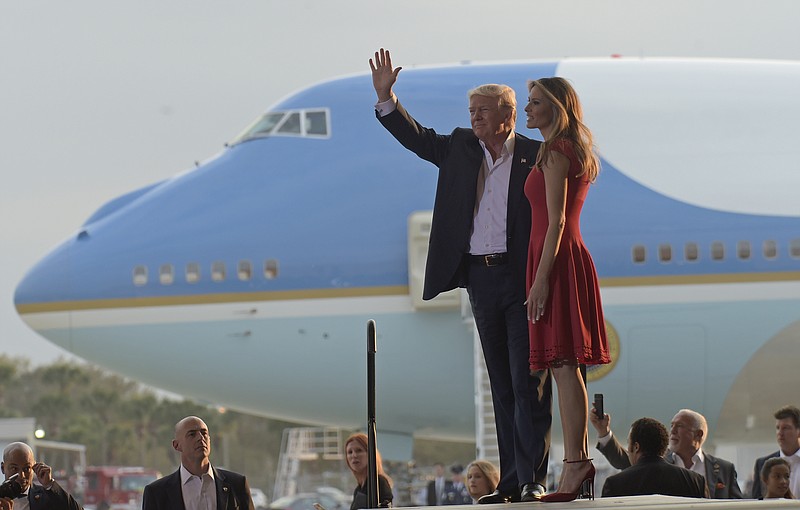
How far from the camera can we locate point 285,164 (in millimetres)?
15547

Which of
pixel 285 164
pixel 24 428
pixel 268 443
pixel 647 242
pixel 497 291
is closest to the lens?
pixel 497 291

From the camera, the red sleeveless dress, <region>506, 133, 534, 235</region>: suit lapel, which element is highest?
<region>506, 133, 534, 235</region>: suit lapel

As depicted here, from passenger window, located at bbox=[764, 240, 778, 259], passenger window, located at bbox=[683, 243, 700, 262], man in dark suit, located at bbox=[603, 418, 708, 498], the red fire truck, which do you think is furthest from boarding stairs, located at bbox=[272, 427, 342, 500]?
man in dark suit, located at bbox=[603, 418, 708, 498]

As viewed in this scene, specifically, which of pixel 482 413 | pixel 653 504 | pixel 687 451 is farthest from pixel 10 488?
pixel 482 413

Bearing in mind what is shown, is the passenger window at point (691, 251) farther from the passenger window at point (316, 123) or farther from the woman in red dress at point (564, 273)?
the woman in red dress at point (564, 273)

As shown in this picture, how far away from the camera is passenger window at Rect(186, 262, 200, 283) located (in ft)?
49.4

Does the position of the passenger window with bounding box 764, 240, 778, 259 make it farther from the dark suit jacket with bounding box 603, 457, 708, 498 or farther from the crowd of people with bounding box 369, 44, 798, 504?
the crowd of people with bounding box 369, 44, 798, 504

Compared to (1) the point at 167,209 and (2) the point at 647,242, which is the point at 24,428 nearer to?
(1) the point at 167,209

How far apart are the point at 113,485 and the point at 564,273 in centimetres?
3846

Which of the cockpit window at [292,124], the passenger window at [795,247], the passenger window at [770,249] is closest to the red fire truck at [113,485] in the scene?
the cockpit window at [292,124]

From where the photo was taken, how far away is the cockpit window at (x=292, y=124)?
51.0 ft

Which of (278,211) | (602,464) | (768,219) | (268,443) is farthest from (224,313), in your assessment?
(268,443)

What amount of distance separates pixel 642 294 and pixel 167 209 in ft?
15.6

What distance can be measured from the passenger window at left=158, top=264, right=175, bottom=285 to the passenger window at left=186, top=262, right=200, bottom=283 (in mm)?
150
